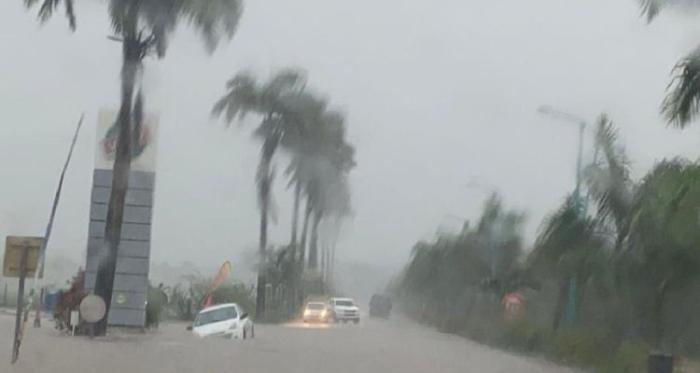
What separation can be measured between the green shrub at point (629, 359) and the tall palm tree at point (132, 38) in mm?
14541

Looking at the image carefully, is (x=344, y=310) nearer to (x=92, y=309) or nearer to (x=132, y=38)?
(x=132, y=38)

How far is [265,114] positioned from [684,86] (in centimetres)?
4402

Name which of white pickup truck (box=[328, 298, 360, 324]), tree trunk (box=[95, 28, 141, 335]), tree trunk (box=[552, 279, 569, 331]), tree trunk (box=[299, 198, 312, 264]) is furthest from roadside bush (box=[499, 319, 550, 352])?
tree trunk (box=[299, 198, 312, 264])

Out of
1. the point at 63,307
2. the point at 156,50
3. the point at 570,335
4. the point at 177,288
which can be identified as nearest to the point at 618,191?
the point at 570,335

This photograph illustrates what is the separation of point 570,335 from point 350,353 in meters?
8.74

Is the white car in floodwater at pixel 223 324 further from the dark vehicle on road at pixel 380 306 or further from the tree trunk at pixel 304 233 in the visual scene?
the dark vehicle on road at pixel 380 306

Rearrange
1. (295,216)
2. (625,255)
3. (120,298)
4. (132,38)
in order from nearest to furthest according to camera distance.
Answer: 1. (625,255)
2. (132,38)
3. (120,298)
4. (295,216)

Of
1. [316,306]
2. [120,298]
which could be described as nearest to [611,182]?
[120,298]

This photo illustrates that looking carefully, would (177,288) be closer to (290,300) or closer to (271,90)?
(271,90)

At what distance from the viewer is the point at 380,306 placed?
9319 cm

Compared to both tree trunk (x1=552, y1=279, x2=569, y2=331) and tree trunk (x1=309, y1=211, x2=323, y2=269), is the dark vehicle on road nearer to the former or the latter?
tree trunk (x1=309, y1=211, x2=323, y2=269)

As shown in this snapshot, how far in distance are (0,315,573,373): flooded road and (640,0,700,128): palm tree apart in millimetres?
7609

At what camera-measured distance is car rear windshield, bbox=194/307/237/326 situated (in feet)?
143

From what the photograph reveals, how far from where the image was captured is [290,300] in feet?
253
